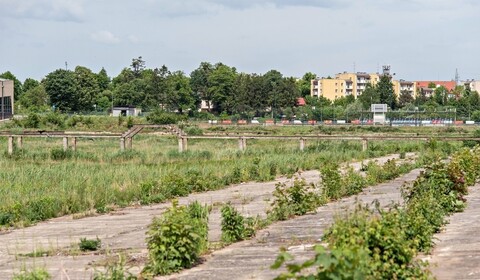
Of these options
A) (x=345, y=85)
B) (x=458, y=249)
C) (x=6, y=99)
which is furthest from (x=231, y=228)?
(x=345, y=85)

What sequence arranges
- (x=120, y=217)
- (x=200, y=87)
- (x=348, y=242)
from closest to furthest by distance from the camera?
(x=348, y=242), (x=120, y=217), (x=200, y=87)

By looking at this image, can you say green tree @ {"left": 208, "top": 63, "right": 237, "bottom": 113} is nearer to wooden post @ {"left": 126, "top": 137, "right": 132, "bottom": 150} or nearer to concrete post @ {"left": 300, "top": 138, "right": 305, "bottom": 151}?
wooden post @ {"left": 126, "top": 137, "right": 132, "bottom": 150}

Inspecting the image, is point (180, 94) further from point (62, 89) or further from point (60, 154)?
point (60, 154)

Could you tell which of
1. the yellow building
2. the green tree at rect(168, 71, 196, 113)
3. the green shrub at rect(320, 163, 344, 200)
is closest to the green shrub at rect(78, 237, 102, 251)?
the green shrub at rect(320, 163, 344, 200)

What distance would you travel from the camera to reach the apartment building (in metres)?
92.5

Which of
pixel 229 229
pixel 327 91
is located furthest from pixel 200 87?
pixel 229 229

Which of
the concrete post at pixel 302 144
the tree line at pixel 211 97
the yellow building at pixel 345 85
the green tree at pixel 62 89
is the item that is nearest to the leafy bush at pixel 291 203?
the concrete post at pixel 302 144

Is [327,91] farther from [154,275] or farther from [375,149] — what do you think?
[154,275]

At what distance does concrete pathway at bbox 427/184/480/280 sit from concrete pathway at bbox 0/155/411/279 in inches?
93.3

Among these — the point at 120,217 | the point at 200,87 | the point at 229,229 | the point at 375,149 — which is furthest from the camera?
the point at 200,87

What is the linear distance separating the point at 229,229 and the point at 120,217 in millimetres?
5402

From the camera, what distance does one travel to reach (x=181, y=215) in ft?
38.1

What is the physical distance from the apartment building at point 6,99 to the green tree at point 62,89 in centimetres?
→ 1587

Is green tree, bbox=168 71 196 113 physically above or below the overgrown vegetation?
above
